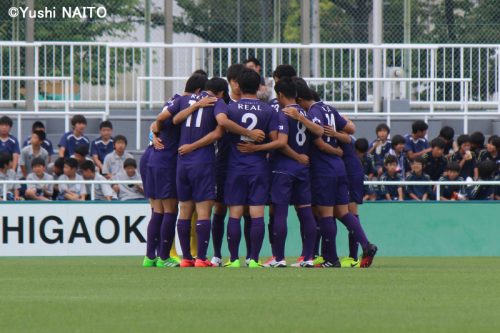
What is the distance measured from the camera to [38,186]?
67.5 feet

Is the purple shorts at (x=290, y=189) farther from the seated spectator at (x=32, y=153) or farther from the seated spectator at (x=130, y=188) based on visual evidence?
the seated spectator at (x=32, y=153)

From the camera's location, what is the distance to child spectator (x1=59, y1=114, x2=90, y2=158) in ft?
70.8

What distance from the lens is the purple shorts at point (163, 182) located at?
1545 centimetres

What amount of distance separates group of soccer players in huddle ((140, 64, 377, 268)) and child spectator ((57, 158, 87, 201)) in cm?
457

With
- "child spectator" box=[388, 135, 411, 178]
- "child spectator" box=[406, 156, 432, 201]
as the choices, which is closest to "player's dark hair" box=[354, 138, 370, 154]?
"child spectator" box=[406, 156, 432, 201]

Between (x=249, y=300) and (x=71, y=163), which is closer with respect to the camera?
(x=249, y=300)

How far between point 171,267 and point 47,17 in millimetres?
11108

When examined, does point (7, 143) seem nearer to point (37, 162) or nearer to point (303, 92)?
point (37, 162)

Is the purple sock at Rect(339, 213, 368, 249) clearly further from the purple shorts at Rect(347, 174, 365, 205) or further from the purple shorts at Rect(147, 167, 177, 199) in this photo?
the purple shorts at Rect(147, 167, 177, 199)

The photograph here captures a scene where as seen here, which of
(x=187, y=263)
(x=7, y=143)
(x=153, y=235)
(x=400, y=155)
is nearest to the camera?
(x=187, y=263)

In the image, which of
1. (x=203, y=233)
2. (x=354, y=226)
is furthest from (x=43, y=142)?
(x=354, y=226)

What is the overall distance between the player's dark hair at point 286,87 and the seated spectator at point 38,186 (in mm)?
6234

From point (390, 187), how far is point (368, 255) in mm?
5557

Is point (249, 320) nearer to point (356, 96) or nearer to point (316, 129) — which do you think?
point (316, 129)
